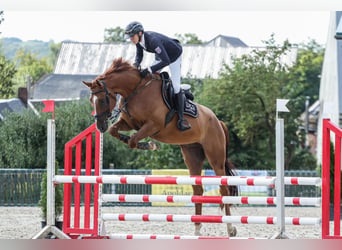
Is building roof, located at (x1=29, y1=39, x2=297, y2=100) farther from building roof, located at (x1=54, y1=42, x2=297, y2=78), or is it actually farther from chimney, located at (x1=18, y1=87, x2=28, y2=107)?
chimney, located at (x1=18, y1=87, x2=28, y2=107)

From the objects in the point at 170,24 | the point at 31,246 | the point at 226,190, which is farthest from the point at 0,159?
the point at 170,24

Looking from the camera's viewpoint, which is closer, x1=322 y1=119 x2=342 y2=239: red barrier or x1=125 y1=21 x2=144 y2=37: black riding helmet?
x1=322 y1=119 x2=342 y2=239: red barrier

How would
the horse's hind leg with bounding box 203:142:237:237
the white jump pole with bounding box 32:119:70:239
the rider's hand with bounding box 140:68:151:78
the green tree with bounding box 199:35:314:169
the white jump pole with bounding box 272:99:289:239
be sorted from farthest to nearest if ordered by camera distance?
the green tree with bounding box 199:35:314:169, the horse's hind leg with bounding box 203:142:237:237, the rider's hand with bounding box 140:68:151:78, the white jump pole with bounding box 32:119:70:239, the white jump pole with bounding box 272:99:289:239

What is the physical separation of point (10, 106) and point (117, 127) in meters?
9.63

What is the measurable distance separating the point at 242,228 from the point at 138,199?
Answer: 3.76 metres

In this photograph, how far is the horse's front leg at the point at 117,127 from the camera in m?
5.52

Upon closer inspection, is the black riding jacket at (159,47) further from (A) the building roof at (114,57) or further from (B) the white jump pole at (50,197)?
(A) the building roof at (114,57)

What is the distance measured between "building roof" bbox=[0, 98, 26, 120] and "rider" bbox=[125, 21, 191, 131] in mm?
8644

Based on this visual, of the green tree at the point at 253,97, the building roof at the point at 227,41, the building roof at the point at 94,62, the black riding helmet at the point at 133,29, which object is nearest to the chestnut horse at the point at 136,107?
the black riding helmet at the point at 133,29

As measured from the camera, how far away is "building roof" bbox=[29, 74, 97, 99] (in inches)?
836

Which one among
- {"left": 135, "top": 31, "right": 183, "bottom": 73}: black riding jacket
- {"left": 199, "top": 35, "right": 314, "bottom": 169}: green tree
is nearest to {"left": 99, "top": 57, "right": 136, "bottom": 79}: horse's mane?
{"left": 135, "top": 31, "right": 183, "bottom": 73}: black riding jacket

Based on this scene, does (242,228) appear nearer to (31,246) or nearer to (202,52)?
(31,246)

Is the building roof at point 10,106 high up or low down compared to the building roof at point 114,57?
down

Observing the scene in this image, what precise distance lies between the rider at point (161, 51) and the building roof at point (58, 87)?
15045 mm
